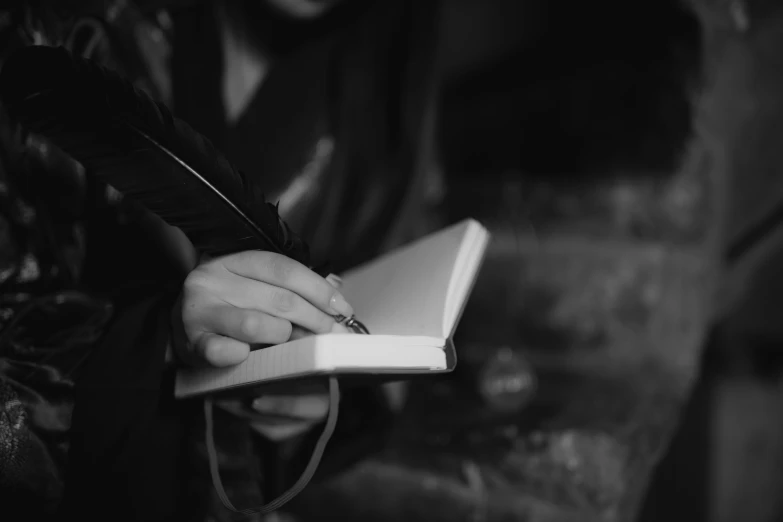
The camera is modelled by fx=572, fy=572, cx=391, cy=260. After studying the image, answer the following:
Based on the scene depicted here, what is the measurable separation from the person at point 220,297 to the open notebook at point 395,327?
3 centimetres

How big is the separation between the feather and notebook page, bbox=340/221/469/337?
11 cm

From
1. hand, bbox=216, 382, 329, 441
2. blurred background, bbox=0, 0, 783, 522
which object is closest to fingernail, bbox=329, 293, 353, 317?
hand, bbox=216, 382, 329, 441

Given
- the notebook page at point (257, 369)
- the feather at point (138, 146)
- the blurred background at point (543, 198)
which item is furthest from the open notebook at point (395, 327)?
the blurred background at point (543, 198)

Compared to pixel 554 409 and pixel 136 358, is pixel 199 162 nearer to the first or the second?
pixel 136 358

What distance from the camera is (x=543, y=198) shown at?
1.12 metres

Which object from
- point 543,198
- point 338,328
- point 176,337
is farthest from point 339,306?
point 543,198

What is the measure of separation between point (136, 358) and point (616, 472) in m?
0.65

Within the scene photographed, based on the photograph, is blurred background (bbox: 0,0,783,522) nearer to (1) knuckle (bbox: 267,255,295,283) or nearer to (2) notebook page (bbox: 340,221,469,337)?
(2) notebook page (bbox: 340,221,469,337)

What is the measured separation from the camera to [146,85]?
0.76 meters

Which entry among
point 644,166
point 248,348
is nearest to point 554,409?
point 644,166

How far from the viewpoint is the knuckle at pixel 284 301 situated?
433mm

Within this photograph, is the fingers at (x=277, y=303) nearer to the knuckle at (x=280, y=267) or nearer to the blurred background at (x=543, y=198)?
the knuckle at (x=280, y=267)

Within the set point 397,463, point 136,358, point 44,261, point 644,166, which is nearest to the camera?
point 136,358

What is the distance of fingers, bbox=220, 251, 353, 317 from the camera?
1.43 feet
